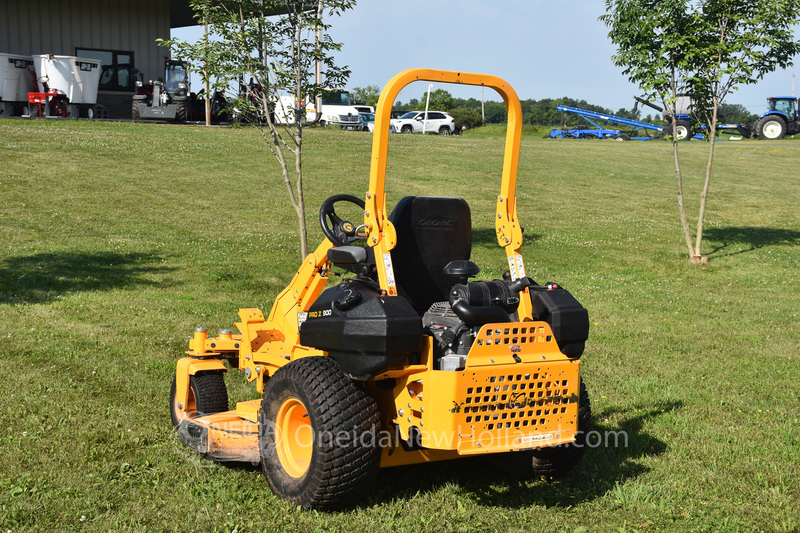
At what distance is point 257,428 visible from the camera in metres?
4.88

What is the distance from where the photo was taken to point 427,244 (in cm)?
484

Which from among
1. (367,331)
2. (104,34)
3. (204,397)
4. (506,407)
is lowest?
(204,397)

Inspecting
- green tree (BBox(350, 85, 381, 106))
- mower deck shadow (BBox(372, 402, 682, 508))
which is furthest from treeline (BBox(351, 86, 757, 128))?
mower deck shadow (BBox(372, 402, 682, 508))

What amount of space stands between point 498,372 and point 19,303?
7109mm

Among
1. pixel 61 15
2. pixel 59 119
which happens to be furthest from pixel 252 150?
pixel 61 15

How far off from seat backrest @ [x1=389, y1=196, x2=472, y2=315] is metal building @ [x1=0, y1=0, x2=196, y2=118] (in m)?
30.9

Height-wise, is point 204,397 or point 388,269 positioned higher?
point 388,269

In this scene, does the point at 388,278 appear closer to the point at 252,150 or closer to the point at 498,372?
the point at 498,372

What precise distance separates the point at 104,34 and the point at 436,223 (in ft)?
107

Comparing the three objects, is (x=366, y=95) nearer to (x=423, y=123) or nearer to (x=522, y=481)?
(x=423, y=123)

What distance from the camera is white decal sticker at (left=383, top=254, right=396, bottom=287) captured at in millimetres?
4340

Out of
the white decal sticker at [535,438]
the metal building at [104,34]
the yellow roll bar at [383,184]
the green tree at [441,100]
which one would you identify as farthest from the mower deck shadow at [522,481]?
the green tree at [441,100]

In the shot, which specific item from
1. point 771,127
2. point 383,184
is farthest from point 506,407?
point 771,127

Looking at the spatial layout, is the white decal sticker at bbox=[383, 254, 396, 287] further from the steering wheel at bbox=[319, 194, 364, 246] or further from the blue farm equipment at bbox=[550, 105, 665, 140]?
the blue farm equipment at bbox=[550, 105, 665, 140]
